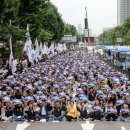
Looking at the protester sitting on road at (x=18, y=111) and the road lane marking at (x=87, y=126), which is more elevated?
the protester sitting on road at (x=18, y=111)

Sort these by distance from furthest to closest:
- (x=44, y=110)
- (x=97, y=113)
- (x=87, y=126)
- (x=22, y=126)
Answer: (x=44, y=110) < (x=97, y=113) < (x=22, y=126) < (x=87, y=126)

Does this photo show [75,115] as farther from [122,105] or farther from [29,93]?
[29,93]

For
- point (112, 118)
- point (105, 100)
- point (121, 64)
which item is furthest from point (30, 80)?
point (121, 64)

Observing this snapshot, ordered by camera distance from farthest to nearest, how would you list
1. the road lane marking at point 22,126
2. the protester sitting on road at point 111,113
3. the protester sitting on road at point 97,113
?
1. the protester sitting on road at point 97,113
2. the protester sitting on road at point 111,113
3. the road lane marking at point 22,126

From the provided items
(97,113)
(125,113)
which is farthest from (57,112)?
(125,113)

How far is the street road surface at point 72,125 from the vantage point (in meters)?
19.7

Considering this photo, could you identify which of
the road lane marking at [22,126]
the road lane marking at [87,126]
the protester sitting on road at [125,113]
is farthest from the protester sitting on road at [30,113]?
the protester sitting on road at [125,113]

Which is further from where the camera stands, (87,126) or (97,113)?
(97,113)

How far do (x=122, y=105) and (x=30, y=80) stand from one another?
35.9ft

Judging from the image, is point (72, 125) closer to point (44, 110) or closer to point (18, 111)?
point (44, 110)

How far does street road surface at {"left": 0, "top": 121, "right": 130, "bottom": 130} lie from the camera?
1972 centimetres

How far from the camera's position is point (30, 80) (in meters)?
32.0

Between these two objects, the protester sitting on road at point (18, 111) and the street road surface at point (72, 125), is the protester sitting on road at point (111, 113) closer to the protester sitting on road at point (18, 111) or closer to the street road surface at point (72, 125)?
the street road surface at point (72, 125)

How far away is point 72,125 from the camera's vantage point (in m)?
20.4
